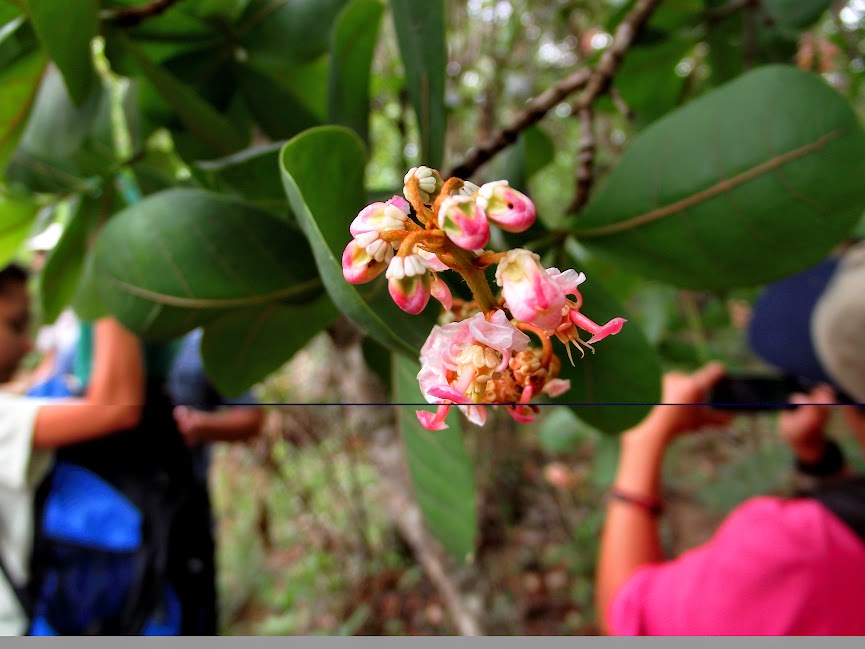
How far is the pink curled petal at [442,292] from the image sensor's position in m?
0.18

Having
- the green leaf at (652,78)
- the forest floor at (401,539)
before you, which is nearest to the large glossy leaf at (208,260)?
the green leaf at (652,78)

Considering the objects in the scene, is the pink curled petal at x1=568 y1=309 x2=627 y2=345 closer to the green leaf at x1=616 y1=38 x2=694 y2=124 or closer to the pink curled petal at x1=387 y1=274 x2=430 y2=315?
the pink curled petal at x1=387 y1=274 x2=430 y2=315

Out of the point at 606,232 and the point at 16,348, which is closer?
the point at 606,232

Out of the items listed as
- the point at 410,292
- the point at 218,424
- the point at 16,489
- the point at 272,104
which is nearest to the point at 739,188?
the point at 410,292

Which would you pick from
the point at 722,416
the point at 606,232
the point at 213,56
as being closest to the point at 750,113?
the point at 606,232

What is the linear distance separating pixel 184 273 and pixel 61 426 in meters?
0.25

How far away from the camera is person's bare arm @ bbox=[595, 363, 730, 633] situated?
903mm

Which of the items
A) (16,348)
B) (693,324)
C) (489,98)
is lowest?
(693,324)

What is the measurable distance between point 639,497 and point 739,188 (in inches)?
29.5

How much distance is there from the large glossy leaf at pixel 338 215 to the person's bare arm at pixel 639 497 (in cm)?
76

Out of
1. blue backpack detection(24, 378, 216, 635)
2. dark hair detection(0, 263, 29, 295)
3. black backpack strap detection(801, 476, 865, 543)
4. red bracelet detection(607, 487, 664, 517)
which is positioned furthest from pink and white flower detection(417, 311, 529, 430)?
red bracelet detection(607, 487, 664, 517)

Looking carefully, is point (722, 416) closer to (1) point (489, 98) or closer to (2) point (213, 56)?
(1) point (489, 98)

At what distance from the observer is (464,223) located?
0.16 metres

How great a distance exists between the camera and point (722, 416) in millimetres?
848
